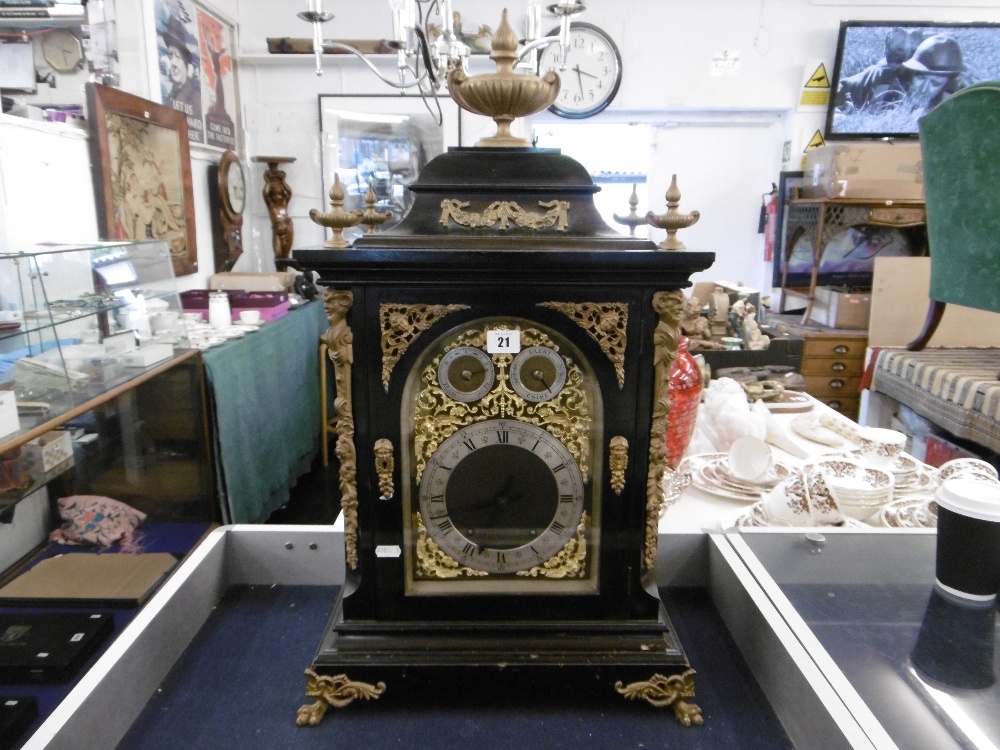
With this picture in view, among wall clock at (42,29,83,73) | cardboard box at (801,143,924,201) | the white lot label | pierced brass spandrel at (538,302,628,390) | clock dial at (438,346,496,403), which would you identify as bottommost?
clock dial at (438,346,496,403)

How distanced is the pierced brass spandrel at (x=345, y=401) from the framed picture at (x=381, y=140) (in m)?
3.39

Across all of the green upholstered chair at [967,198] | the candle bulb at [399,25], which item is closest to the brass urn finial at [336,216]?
the candle bulb at [399,25]

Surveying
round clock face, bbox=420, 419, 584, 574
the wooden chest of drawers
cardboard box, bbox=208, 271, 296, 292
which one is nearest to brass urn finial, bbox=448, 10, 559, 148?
round clock face, bbox=420, 419, 584, 574

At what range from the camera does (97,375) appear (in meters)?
1.84

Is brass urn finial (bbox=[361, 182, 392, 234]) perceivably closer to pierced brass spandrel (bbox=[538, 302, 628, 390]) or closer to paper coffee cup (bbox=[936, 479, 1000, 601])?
pierced brass spandrel (bbox=[538, 302, 628, 390])

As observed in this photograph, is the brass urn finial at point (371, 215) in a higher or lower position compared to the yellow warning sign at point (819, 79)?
lower

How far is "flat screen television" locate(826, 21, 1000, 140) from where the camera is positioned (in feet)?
13.2

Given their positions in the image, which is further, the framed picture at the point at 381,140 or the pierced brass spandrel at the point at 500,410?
the framed picture at the point at 381,140

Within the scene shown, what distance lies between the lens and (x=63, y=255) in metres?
1.70

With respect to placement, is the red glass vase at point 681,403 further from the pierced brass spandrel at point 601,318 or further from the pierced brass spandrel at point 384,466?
the pierced brass spandrel at point 384,466

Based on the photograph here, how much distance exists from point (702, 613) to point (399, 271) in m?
0.73

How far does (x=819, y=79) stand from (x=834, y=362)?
1757mm

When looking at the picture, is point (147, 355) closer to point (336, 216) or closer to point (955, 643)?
point (336, 216)

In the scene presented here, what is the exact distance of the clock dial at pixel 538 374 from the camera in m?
0.86
